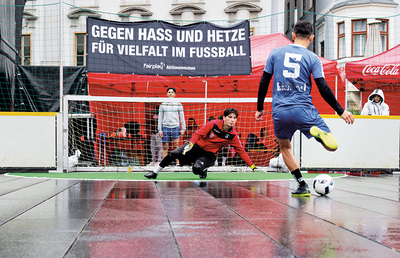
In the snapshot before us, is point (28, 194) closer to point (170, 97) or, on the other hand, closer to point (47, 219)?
point (47, 219)

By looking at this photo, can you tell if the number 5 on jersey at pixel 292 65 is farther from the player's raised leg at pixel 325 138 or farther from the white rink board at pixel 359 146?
the white rink board at pixel 359 146

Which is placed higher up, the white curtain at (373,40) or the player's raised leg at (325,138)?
the white curtain at (373,40)

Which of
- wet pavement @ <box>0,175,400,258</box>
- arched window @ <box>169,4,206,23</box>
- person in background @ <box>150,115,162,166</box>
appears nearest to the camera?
wet pavement @ <box>0,175,400,258</box>

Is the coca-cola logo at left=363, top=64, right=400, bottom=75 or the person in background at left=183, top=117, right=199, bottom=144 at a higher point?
the coca-cola logo at left=363, top=64, right=400, bottom=75

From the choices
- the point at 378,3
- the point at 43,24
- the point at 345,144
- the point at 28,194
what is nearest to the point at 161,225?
the point at 28,194

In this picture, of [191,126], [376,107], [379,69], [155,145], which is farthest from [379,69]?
[155,145]

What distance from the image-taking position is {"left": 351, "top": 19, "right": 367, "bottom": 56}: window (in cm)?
2769

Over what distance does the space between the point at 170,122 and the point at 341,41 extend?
19.9 metres

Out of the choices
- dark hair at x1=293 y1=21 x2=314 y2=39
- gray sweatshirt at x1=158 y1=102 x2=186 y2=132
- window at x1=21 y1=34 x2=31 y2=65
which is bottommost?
gray sweatshirt at x1=158 y1=102 x2=186 y2=132

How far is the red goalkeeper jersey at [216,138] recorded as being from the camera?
8219 millimetres

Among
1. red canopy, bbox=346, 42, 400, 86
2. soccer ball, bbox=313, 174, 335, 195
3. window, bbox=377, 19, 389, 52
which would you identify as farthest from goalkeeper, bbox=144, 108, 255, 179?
window, bbox=377, 19, 389, 52

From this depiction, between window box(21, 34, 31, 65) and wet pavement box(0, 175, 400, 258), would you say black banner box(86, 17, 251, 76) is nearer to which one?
window box(21, 34, 31, 65)

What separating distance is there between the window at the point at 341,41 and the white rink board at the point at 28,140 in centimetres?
2162

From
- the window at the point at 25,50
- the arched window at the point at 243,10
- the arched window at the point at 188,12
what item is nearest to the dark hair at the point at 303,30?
the window at the point at 25,50
